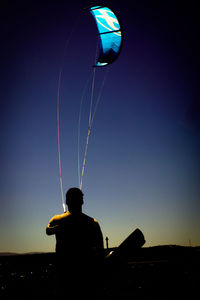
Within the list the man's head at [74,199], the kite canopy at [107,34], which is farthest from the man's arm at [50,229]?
the kite canopy at [107,34]

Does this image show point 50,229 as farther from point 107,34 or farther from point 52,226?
point 107,34

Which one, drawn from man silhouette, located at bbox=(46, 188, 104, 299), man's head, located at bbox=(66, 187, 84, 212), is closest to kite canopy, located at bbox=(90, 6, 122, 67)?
man's head, located at bbox=(66, 187, 84, 212)

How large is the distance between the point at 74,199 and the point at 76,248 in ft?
1.65

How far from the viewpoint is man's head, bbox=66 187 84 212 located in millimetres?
2566

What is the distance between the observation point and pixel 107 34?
8.25 meters

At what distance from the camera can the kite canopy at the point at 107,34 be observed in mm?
7930

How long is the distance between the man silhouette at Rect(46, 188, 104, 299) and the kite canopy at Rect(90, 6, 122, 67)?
6631 millimetres

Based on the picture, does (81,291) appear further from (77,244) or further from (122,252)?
(122,252)

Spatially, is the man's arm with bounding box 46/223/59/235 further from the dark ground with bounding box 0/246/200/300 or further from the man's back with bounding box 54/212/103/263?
the dark ground with bounding box 0/246/200/300

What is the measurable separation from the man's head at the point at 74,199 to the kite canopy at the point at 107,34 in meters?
6.44

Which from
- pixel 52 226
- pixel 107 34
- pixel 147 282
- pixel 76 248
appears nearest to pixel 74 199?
pixel 52 226

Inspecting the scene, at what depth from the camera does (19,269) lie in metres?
3.76

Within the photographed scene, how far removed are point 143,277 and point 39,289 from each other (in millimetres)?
1510

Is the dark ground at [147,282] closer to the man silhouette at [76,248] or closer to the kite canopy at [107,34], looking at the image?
the man silhouette at [76,248]
